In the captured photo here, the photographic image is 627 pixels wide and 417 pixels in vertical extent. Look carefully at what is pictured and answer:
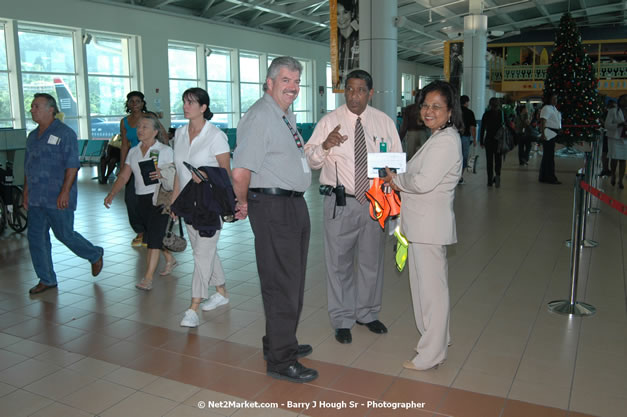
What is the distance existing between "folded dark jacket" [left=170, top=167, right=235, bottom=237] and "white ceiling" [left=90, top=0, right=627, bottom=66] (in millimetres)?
14305

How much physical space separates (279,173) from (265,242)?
38 centimetres

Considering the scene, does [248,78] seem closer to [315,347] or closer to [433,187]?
[315,347]

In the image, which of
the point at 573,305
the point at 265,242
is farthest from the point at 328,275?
the point at 573,305

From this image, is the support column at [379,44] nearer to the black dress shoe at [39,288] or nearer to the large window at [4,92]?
the black dress shoe at [39,288]

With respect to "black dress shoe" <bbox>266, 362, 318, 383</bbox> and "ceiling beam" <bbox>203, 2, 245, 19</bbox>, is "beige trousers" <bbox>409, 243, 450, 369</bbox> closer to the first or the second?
"black dress shoe" <bbox>266, 362, 318, 383</bbox>

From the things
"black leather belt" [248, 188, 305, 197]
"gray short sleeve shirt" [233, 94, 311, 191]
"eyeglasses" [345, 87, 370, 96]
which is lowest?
"black leather belt" [248, 188, 305, 197]

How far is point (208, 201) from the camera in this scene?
3.88 meters

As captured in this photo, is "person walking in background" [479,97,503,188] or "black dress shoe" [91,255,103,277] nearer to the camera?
"black dress shoe" [91,255,103,277]

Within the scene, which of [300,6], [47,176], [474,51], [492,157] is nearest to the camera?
[47,176]

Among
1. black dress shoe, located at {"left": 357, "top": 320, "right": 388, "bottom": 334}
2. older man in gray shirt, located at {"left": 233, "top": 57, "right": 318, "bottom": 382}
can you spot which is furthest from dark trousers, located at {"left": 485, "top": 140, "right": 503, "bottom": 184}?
older man in gray shirt, located at {"left": 233, "top": 57, "right": 318, "bottom": 382}

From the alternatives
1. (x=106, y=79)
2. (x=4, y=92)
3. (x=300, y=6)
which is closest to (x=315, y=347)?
(x=4, y=92)

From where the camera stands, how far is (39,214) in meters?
4.75

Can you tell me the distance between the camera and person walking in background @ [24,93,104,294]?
4641 mm

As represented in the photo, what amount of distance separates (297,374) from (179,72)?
60.2 ft
